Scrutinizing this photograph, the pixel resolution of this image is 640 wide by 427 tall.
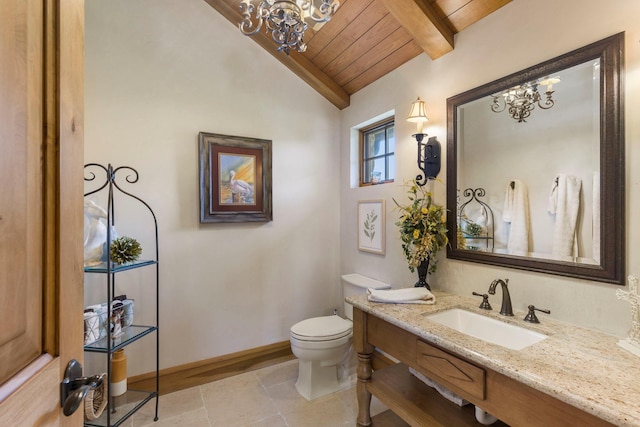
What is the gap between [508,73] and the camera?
167 cm

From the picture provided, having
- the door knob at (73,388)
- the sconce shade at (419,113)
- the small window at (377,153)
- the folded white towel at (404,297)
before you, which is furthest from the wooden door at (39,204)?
the small window at (377,153)

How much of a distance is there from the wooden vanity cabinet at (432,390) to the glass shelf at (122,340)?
53.5 inches

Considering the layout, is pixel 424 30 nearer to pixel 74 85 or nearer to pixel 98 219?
pixel 74 85

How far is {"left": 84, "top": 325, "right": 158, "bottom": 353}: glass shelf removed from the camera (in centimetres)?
171

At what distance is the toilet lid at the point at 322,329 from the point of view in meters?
2.20

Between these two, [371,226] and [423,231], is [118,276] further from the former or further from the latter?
[423,231]

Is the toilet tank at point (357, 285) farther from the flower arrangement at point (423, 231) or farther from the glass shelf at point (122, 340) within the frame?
the glass shelf at point (122, 340)

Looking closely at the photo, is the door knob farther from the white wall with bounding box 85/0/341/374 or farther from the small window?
the small window

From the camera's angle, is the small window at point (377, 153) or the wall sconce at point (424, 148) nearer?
the wall sconce at point (424, 148)

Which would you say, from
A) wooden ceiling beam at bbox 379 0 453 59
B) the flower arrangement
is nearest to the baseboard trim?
the flower arrangement

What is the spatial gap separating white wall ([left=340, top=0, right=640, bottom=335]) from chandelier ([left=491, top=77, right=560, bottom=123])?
4.3 inches

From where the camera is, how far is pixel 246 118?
2672 millimetres

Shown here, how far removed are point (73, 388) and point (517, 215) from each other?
1.88 metres

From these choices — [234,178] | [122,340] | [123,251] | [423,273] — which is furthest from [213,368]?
[423,273]
